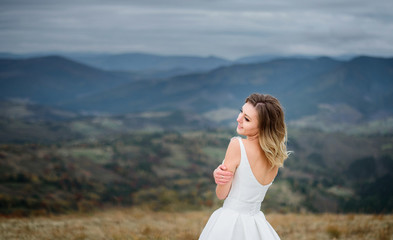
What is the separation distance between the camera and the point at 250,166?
4.01m

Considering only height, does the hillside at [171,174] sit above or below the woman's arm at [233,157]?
below

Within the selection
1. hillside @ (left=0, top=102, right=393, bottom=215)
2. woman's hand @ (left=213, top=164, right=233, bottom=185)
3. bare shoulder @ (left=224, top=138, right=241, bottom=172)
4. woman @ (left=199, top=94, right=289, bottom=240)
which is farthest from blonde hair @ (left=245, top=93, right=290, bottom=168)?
hillside @ (left=0, top=102, right=393, bottom=215)

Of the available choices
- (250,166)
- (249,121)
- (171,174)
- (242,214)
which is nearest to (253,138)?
(249,121)

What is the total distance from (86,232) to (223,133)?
5222 inches

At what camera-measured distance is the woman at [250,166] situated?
3979mm

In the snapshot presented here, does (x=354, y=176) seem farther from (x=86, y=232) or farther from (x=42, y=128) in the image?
(x=42, y=128)

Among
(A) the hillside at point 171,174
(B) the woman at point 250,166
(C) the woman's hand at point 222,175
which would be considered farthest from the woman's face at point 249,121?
(A) the hillside at point 171,174

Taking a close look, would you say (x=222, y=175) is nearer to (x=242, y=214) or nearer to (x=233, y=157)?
(x=233, y=157)

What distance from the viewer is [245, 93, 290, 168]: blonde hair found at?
3.99 meters

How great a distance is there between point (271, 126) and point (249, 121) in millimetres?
259

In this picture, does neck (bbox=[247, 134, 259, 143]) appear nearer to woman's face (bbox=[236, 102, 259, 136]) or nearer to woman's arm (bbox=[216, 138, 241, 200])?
woman's face (bbox=[236, 102, 259, 136])

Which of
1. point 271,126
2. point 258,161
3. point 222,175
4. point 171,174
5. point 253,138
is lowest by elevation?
point 171,174

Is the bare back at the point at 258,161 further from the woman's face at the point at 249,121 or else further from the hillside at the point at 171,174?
the hillside at the point at 171,174

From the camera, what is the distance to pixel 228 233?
4.03 metres
